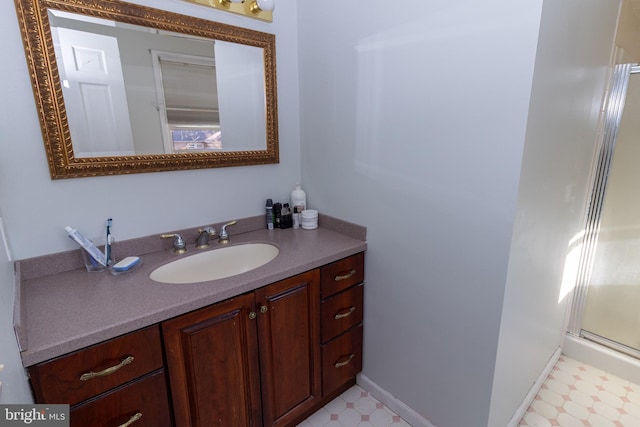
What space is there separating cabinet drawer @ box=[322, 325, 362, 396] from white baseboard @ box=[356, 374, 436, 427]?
0.08 metres

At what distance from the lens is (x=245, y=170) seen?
5.57ft

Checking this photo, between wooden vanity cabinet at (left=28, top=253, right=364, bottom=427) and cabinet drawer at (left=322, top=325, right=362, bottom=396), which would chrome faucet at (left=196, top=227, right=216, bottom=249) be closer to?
wooden vanity cabinet at (left=28, top=253, right=364, bottom=427)

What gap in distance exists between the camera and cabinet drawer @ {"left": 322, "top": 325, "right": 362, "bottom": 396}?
5.13 ft

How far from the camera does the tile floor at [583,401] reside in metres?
1.56

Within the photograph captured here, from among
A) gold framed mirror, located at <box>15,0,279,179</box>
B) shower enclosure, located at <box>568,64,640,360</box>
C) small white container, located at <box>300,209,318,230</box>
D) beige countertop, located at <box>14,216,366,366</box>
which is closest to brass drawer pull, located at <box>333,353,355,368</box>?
beige countertop, located at <box>14,216,366,366</box>

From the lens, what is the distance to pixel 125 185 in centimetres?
134

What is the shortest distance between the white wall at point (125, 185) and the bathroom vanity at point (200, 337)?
0.36 feet

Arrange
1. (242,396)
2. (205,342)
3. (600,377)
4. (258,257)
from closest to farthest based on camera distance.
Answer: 1. (205,342)
2. (242,396)
3. (258,257)
4. (600,377)

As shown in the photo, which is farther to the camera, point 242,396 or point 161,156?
point 161,156

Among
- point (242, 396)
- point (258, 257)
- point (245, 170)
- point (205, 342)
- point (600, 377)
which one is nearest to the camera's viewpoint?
point (205, 342)

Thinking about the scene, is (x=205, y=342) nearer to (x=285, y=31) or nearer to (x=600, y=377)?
(x=285, y=31)

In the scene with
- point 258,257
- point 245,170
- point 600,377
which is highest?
point 245,170

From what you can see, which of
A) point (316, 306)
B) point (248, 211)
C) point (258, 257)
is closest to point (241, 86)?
point (248, 211)

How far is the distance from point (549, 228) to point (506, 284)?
0.48 m
